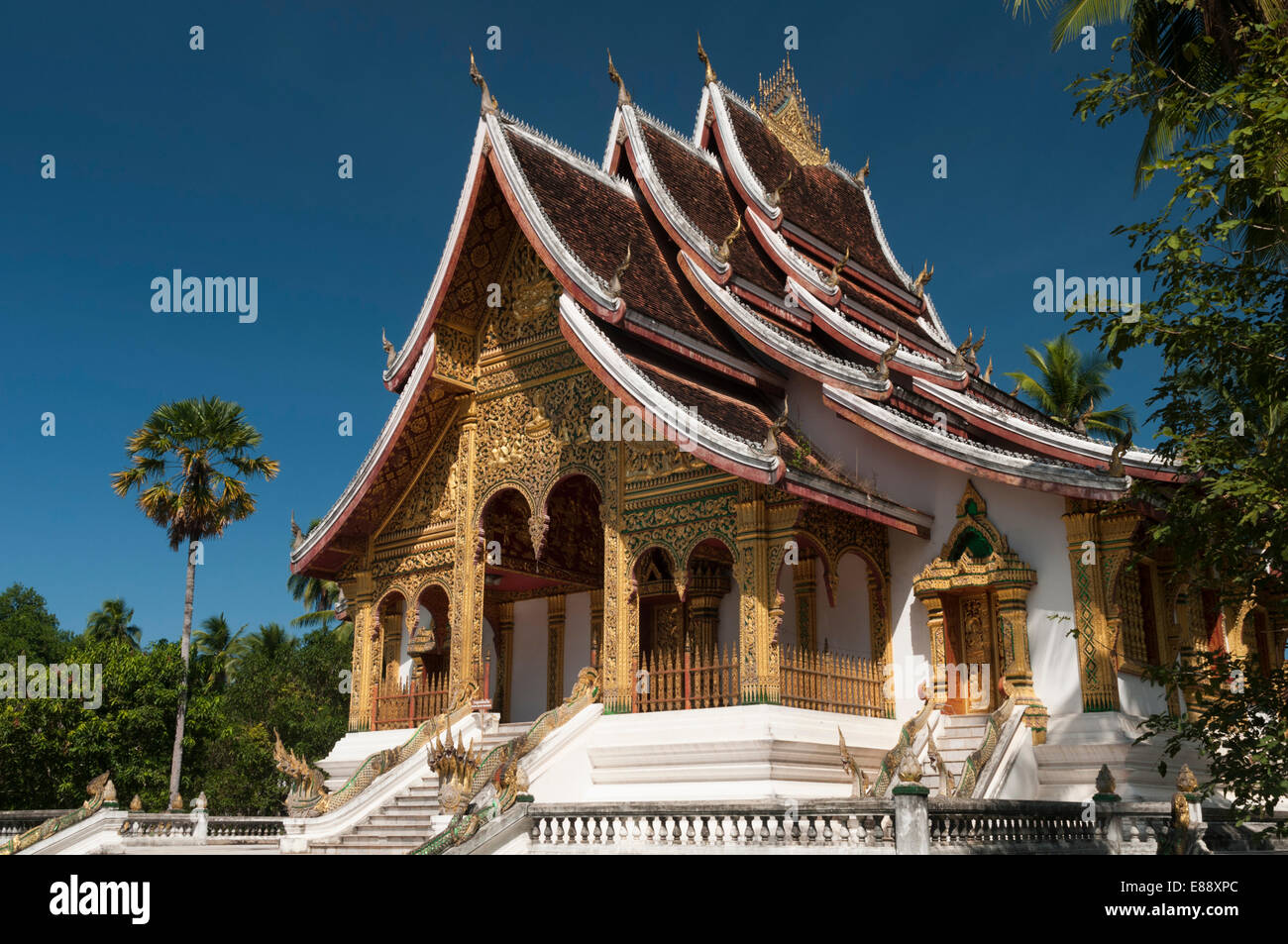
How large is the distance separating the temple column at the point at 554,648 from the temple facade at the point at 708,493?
0.13ft

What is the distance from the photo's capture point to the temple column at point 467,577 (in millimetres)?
13836

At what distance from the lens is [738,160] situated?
17.1 meters

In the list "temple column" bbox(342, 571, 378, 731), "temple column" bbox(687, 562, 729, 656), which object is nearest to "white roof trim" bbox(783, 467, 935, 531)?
"temple column" bbox(687, 562, 729, 656)

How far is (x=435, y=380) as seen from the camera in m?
14.4

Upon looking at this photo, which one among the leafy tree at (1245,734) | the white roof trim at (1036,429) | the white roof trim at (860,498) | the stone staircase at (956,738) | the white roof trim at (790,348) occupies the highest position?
the white roof trim at (790,348)

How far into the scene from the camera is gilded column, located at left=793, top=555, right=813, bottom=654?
12703 millimetres

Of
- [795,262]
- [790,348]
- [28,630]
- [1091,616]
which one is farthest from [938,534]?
[28,630]

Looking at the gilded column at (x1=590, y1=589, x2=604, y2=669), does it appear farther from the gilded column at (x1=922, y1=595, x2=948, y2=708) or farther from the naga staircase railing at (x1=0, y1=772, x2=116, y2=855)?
the naga staircase railing at (x1=0, y1=772, x2=116, y2=855)

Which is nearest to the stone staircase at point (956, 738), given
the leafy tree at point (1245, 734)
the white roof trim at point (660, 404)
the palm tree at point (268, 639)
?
the white roof trim at point (660, 404)

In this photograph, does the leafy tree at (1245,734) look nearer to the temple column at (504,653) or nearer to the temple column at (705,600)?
the temple column at (705,600)

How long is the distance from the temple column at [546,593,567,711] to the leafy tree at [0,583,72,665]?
2312 centimetres
